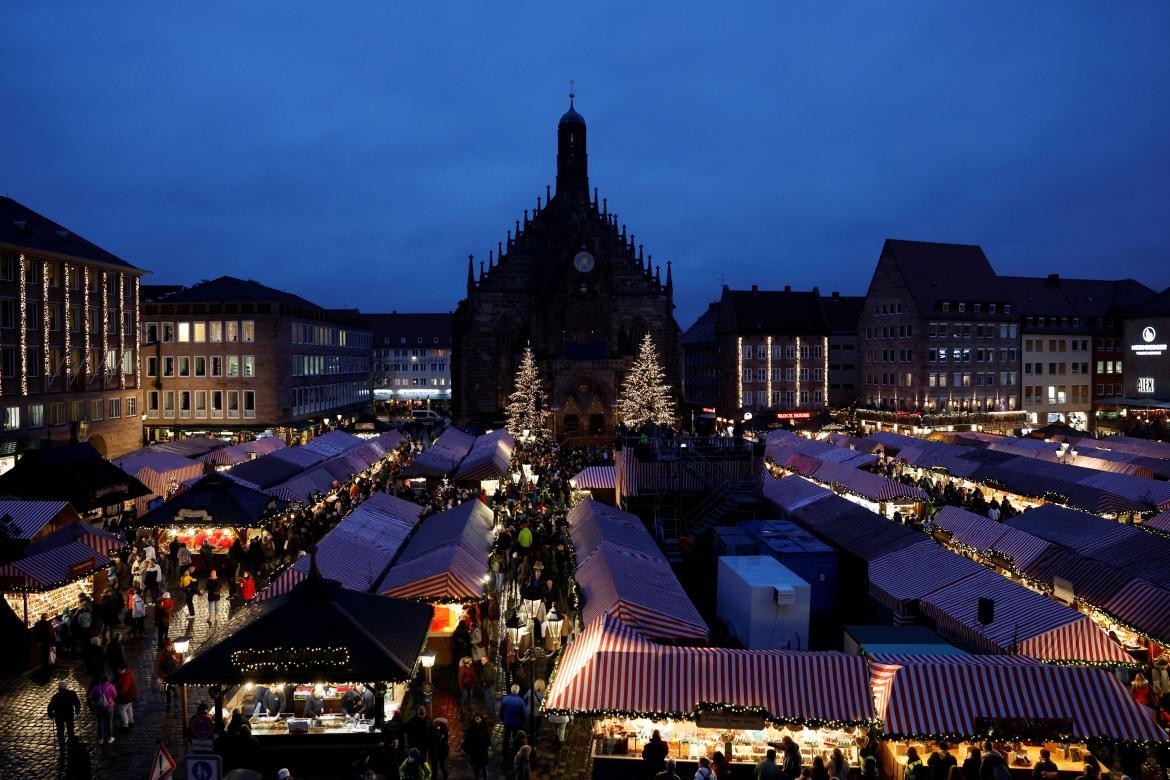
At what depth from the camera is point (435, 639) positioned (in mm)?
14273

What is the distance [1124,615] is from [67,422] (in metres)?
41.3

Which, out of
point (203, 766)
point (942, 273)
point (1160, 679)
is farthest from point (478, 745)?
point (942, 273)

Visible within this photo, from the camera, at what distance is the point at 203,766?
7.64 meters

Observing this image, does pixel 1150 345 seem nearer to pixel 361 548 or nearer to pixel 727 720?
pixel 361 548

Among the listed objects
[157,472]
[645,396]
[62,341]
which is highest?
[62,341]

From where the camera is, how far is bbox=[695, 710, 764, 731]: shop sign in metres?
9.75

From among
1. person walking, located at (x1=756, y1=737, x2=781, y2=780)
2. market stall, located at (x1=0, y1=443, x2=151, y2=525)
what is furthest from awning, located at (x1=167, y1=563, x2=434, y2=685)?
market stall, located at (x1=0, y1=443, x2=151, y2=525)

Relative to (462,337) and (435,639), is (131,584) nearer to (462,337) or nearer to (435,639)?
(435,639)

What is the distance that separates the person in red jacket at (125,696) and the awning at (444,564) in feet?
13.2

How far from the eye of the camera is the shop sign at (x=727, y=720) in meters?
9.75

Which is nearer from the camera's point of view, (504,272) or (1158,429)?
(1158,429)

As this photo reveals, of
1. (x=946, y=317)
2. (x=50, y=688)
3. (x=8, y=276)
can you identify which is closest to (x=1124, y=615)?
(x=50, y=688)

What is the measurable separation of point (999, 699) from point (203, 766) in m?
8.96

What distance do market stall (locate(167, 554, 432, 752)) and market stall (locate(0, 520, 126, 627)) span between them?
6275mm
